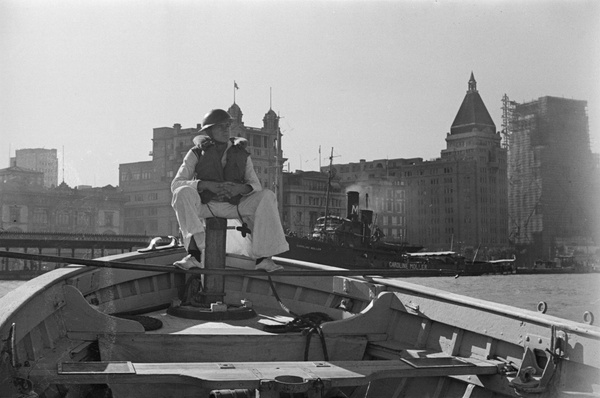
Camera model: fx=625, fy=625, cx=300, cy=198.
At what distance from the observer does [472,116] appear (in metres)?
109

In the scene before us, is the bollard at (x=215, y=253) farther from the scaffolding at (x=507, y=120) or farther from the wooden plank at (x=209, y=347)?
the scaffolding at (x=507, y=120)

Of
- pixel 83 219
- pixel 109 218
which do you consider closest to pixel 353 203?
pixel 109 218

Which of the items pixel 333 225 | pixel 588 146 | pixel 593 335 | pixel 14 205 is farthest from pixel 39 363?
pixel 588 146

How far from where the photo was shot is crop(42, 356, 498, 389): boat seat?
3.25 m

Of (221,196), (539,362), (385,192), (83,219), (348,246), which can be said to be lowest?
(348,246)

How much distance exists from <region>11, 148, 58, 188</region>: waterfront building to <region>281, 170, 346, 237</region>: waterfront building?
28.4m

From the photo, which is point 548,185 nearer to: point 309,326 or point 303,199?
A: point 303,199

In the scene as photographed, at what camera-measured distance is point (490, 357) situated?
427 centimetres

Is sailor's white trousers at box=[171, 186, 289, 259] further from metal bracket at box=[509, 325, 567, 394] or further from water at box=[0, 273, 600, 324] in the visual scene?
water at box=[0, 273, 600, 324]

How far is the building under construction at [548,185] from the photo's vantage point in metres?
91.4

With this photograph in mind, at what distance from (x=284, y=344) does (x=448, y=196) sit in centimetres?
9608

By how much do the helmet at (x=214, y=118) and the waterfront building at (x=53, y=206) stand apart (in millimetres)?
61243

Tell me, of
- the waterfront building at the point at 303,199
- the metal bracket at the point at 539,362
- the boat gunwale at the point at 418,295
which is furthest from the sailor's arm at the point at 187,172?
the waterfront building at the point at 303,199

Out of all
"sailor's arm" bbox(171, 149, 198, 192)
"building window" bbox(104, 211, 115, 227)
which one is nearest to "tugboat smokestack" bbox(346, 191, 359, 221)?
"building window" bbox(104, 211, 115, 227)
